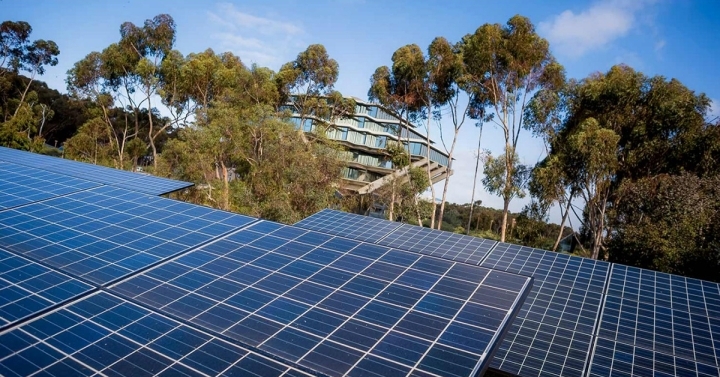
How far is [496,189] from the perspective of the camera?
95.6 ft

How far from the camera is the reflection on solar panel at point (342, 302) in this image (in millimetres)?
5258

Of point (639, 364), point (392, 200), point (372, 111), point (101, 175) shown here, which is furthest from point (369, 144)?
point (639, 364)

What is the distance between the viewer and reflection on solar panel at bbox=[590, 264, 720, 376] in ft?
28.5

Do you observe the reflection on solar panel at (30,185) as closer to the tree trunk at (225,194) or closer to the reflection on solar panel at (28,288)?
the reflection on solar panel at (28,288)

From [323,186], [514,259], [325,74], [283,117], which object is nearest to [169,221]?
[514,259]

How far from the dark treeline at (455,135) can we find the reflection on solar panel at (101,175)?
11965mm

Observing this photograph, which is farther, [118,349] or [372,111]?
[372,111]

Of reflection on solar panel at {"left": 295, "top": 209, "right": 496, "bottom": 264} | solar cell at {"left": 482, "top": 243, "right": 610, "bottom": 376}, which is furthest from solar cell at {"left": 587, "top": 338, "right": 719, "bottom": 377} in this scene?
reflection on solar panel at {"left": 295, "top": 209, "right": 496, "bottom": 264}

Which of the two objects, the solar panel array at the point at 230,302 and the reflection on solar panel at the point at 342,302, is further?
the reflection on solar panel at the point at 342,302

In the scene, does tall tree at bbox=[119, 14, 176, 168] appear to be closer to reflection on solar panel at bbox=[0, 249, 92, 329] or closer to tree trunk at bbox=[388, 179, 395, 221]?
tree trunk at bbox=[388, 179, 395, 221]

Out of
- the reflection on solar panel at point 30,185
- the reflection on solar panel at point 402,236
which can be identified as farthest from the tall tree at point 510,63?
the reflection on solar panel at point 30,185

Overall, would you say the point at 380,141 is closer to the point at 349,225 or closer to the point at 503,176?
the point at 503,176

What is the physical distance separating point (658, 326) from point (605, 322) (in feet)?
3.56

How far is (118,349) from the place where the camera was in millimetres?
5137
